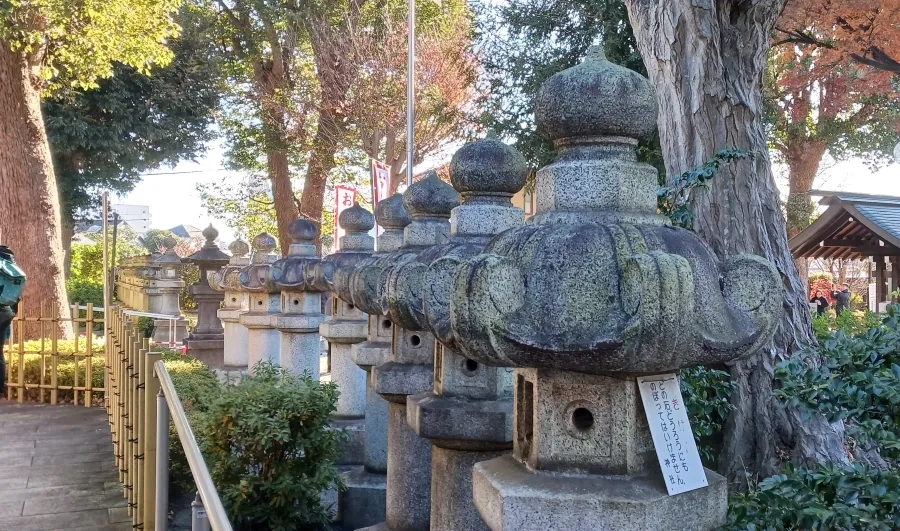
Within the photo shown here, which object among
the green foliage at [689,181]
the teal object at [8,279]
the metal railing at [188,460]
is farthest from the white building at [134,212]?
the green foliage at [689,181]

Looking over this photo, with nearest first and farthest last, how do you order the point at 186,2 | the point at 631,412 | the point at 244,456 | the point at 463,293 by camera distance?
the point at 463,293 → the point at 631,412 → the point at 244,456 → the point at 186,2

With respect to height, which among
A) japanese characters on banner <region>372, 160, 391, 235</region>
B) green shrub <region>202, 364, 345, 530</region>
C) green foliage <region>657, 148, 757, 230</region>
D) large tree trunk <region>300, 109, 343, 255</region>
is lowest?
green shrub <region>202, 364, 345, 530</region>

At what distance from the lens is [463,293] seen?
1854mm

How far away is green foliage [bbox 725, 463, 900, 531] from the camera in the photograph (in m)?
2.10

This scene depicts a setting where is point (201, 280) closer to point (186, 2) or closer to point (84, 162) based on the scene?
point (84, 162)

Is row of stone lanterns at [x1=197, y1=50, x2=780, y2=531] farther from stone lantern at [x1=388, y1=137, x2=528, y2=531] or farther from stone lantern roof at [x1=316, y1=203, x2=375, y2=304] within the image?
stone lantern roof at [x1=316, y1=203, x2=375, y2=304]

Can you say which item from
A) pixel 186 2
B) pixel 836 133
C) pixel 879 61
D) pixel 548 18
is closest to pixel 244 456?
pixel 548 18

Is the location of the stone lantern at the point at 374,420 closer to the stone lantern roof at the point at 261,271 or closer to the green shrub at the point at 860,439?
the green shrub at the point at 860,439

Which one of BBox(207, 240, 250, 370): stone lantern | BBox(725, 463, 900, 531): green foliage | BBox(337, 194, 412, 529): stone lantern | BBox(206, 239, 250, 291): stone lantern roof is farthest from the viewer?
BBox(206, 239, 250, 291): stone lantern roof

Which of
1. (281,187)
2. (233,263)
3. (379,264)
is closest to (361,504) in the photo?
(379,264)

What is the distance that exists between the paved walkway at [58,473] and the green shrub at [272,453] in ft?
2.11

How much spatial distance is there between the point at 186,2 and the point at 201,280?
9.61 m

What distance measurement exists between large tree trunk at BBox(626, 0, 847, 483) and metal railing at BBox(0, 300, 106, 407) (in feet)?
20.3

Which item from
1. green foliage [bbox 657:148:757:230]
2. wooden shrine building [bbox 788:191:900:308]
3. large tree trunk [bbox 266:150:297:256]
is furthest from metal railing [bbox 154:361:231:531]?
large tree trunk [bbox 266:150:297:256]
